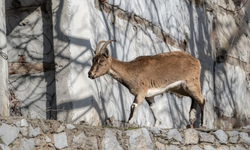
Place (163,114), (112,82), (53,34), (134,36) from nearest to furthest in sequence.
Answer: (53,34), (112,82), (134,36), (163,114)

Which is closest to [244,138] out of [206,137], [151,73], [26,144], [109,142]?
[206,137]

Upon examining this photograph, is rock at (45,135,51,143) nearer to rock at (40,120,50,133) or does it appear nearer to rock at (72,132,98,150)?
rock at (40,120,50,133)

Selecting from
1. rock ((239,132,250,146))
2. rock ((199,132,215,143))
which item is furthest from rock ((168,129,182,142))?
rock ((239,132,250,146))

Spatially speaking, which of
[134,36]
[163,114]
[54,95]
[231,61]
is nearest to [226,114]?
[231,61]

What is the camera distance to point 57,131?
277 inches

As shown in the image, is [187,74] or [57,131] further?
[187,74]

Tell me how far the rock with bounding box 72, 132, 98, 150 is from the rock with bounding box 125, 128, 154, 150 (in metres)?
0.53

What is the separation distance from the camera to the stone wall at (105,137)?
6629 mm

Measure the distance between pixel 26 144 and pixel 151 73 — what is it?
108 inches

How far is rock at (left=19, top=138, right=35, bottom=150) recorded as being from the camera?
6.64 meters

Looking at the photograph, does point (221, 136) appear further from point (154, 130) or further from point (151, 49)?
point (151, 49)

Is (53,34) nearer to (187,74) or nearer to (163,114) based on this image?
(187,74)

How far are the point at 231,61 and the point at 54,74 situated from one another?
6558 mm

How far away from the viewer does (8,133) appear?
6.52 meters
